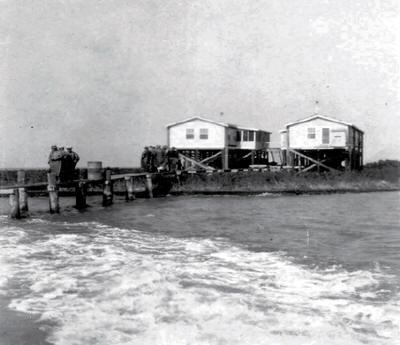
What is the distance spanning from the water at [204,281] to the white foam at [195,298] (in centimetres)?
2

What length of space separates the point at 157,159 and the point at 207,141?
12140 millimetres

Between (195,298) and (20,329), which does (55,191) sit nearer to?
(195,298)

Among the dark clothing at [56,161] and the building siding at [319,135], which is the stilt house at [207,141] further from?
the dark clothing at [56,161]

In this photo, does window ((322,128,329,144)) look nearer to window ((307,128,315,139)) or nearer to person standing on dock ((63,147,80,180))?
window ((307,128,315,139))

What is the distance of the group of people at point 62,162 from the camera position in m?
27.1

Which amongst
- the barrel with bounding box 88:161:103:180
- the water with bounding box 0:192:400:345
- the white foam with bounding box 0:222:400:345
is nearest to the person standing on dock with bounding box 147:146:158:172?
the barrel with bounding box 88:161:103:180

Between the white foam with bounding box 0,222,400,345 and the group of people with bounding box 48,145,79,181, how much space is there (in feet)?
41.4

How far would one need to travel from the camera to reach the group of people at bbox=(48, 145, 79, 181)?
88.9 feet

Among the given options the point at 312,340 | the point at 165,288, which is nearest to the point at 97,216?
the point at 165,288

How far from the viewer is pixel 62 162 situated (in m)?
27.2

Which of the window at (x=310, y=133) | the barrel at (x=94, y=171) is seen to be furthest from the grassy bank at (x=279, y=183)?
the barrel at (x=94, y=171)

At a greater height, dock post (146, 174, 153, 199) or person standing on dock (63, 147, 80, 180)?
person standing on dock (63, 147, 80, 180)

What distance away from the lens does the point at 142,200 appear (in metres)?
36.3

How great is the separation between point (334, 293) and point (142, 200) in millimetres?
26953
